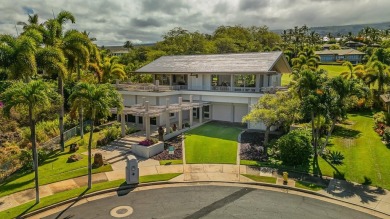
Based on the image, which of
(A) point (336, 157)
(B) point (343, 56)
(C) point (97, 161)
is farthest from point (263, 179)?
(B) point (343, 56)

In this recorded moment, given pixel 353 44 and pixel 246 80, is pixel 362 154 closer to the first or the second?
pixel 246 80

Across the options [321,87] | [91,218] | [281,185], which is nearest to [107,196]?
[91,218]

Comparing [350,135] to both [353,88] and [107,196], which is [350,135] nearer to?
[353,88]

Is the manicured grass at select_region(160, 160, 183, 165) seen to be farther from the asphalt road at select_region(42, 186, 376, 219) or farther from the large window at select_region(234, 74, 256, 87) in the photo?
the large window at select_region(234, 74, 256, 87)

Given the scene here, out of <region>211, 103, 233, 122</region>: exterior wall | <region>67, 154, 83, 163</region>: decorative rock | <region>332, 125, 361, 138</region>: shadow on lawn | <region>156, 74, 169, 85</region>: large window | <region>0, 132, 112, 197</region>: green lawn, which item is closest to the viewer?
<region>0, 132, 112, 197</region>: green lawn

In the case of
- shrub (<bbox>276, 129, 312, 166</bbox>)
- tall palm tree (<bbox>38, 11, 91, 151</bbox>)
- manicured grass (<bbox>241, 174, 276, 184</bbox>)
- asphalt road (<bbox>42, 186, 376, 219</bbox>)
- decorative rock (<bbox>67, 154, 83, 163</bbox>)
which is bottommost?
asphalt road (<bbox>42, 186, 376, 219</bbox>)

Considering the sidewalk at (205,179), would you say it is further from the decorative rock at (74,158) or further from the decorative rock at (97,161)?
the decorative rock at (74,158)

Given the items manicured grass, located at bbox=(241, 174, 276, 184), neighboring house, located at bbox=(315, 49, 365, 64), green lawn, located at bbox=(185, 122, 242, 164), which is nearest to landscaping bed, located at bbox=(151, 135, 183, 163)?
green lawn, located at bbox=(185, 122, 242, 164)
